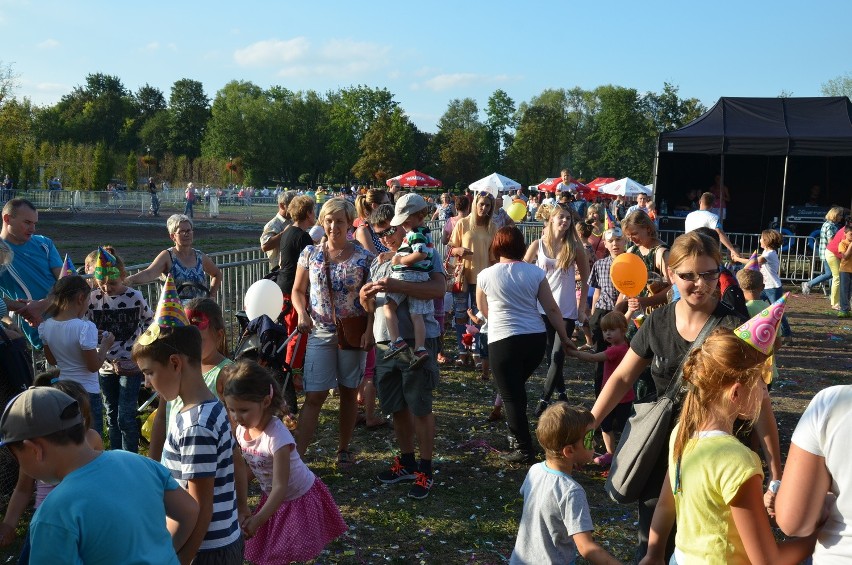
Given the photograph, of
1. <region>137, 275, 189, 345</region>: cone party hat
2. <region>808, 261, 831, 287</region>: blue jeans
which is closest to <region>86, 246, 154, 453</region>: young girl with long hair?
<region>137, 275, 189, 345</region>: cone party hat

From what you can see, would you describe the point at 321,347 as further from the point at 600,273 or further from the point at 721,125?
the point at 721,125

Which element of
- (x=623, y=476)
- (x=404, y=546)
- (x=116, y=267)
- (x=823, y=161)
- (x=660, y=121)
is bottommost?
(x=404, y=546)

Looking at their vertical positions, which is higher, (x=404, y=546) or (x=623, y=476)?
(x=623, y=476)

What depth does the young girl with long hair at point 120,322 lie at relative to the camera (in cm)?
557

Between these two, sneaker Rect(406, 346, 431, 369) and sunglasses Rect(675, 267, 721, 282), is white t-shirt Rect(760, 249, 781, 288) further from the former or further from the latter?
sunglasses Rect(675, 267, 721, 282)

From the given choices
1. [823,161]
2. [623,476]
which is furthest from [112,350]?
[823,161]

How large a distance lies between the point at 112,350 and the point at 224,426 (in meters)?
2.95

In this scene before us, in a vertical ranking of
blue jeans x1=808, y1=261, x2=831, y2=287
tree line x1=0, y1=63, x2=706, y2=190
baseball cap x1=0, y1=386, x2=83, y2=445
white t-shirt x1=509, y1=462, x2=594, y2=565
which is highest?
tree line x1=0, y1=63, x2=706, y2=190

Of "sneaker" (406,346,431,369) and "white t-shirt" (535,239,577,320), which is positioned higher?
"white t-shirt" (535,239,577,320)

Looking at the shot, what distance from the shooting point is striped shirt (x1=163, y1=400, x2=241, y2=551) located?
2891mm

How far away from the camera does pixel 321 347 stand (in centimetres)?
570

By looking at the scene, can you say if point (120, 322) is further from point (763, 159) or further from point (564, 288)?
point (763, 159)

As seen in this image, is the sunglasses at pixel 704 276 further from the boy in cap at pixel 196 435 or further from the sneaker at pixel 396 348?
the sneaker at pixel 396 348

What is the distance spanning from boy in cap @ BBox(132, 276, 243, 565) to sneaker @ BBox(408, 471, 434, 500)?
247 cm
